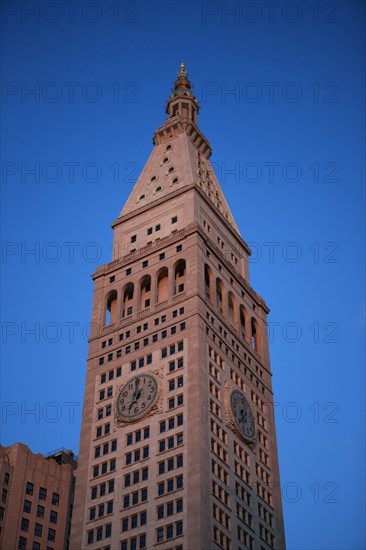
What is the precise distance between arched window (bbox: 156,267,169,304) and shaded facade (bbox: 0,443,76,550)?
27375 mm

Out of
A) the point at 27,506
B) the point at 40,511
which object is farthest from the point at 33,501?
the point at 40,511

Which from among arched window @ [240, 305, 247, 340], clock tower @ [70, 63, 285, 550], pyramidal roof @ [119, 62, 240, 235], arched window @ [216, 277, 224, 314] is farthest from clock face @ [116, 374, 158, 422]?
pyramidal roof @ [119, 62, 240, 235]

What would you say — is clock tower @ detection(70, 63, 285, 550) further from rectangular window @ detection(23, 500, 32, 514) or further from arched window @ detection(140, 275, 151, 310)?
rectangular window @ detection(23, 500, 32, 514)

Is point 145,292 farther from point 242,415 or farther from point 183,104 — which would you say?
point 183,104

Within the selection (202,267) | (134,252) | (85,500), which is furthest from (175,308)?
(85,500)

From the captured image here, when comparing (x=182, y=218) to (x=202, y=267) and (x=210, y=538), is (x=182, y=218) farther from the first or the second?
(x=210, y=538)

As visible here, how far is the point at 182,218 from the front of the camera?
128125mm

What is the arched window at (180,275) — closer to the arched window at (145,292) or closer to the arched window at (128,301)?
the arched window at (145,292)

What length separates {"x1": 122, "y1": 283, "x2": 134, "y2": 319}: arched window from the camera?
122250 mm

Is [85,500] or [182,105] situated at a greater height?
[182,105]

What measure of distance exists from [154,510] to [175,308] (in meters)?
26.2

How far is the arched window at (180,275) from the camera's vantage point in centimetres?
A: 11931

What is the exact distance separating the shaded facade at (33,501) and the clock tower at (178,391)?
16.5 metres

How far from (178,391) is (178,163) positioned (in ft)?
145
